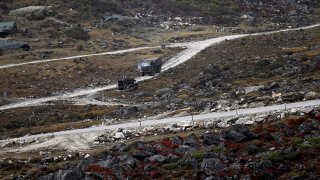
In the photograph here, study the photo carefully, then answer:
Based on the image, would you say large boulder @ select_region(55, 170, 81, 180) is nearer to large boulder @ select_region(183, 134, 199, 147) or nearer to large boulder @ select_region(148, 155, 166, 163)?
large boulder @ select_region(148, 155, 166, 163)

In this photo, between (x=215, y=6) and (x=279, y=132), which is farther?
(x=215, y=6)

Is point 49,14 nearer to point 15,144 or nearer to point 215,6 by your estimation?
point 215,6

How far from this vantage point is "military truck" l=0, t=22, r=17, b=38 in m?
100

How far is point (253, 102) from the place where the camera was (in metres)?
49.8

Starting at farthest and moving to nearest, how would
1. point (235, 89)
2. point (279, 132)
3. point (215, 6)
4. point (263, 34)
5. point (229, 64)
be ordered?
point (215, 6) < point (263, 34) < point (229, 64) < point (235, 89) < point (279, 132)

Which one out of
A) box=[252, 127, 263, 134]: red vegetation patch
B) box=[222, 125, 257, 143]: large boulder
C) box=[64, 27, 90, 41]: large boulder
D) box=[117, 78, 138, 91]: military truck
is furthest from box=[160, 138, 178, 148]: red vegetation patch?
box=[64, 27, 90, 41]: large boulder

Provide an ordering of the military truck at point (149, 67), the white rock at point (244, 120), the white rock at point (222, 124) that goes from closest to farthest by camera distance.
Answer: the white rock at point (244, 120) < the white rock at point (222, 124) < the military truck at point (149, 67)

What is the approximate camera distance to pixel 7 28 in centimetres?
10100

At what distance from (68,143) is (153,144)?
948cm

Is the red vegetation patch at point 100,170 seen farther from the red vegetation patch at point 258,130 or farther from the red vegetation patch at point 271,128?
the red vegetation patch at point 271,128

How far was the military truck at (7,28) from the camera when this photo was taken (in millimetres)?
100125

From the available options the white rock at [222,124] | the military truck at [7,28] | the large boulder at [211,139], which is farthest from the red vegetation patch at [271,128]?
the military truck at [7,28]

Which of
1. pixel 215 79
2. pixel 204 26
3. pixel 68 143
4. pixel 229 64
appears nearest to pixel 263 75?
pixel 215 79

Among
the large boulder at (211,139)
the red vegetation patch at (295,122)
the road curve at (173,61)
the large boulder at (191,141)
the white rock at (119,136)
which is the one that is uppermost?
the red vegetation patch at (295,122)
